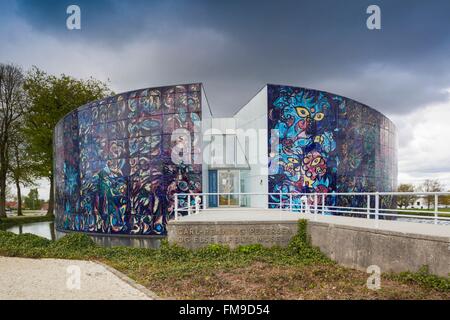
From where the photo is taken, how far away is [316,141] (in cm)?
1889

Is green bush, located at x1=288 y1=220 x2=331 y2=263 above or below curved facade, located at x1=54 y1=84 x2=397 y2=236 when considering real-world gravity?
below

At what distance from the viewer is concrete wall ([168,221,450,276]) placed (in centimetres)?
622

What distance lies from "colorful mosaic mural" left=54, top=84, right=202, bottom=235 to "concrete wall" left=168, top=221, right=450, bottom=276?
791 centimetres

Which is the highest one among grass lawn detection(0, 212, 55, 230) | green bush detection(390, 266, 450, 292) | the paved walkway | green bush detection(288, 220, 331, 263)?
the paved walkway

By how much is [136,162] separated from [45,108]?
21.3 meters

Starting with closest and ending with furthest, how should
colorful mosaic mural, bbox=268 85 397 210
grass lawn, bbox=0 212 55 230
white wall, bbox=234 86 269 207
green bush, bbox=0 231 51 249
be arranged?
1. green bush, bbox=0 231 51 249
2. colorful mosaic mural, bbox=268 85 397 210
3. white wall, bbox=234 86 269 207
4. grass lawn, bbox=0 212 55 230

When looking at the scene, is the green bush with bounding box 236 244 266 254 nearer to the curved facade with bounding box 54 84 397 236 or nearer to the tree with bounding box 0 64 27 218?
the curved facade with bounding box 54 84 397 236

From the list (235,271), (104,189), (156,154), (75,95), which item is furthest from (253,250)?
(75,95)

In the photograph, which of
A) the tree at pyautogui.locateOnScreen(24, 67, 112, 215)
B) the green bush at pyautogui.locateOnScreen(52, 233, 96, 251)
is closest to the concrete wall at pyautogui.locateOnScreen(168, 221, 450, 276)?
the green bush at pyautogui.locateOnScreen(52, 233, 96, 251)

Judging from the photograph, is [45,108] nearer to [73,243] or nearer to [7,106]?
[7,106]

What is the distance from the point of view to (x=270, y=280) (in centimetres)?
696

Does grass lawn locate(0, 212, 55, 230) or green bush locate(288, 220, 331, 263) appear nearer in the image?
green bush locate(288, 220, 331, 263)
